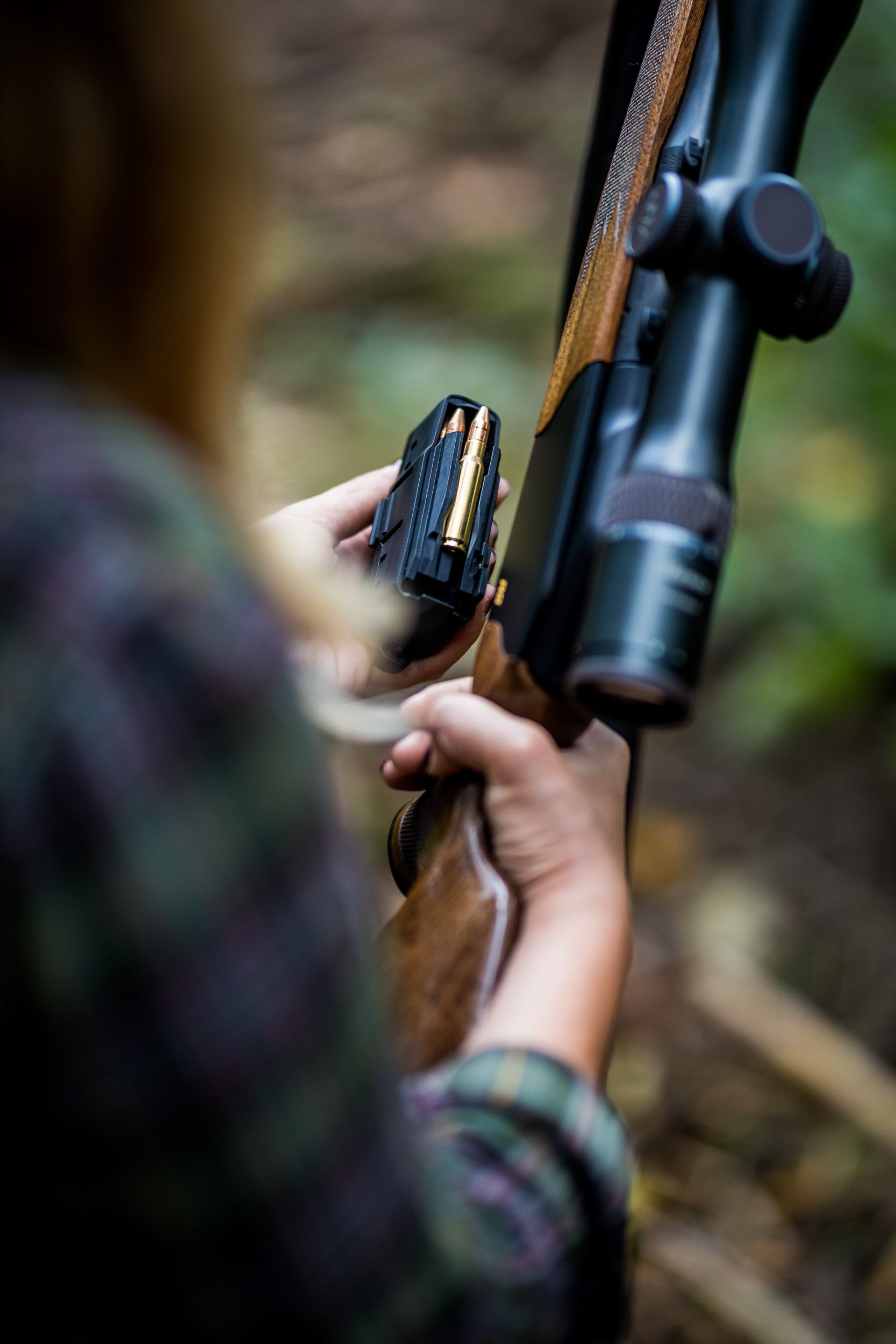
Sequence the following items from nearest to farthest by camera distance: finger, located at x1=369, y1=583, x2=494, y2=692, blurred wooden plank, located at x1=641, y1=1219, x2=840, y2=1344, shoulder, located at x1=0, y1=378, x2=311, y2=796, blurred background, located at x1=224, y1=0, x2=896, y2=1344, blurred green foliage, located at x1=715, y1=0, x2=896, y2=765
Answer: shoulder, located at x1=0, y1=378, x2=311, y2=796 → finger, located at x1=369, y1=583, x2=494, y2=692 → blurred wooden plank, located at x1=641, y1=1219, x2=840, y2=1344 → blurred background, located at x1=224, y1=0, x2=896, y2=1344 → blurred green foliage, located at x1=715, y1=0, x2=896, y2=765

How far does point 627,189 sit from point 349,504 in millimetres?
449

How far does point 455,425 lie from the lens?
1093 mm

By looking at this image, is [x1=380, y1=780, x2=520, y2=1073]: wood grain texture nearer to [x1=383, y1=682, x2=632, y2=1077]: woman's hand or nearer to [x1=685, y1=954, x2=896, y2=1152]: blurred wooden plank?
[x1=383, y1=682, x2=632, y2=1077]: woman's hand

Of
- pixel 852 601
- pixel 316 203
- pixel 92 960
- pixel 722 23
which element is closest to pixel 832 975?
pixel 852 601

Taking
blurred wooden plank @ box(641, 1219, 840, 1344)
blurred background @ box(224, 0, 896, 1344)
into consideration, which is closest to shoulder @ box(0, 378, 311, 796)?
blurred background @ box(224, 0, 896, 1344)

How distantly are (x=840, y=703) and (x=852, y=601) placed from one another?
0.93 feet

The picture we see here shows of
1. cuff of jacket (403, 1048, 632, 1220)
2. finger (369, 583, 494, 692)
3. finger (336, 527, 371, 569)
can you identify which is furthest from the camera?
finger (336, 527, 371, 569)

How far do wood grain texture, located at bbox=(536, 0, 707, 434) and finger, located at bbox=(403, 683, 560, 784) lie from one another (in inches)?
12.4

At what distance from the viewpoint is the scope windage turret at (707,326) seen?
701mm

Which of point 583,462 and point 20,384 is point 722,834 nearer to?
point 583,462

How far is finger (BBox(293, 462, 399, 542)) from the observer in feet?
3.95

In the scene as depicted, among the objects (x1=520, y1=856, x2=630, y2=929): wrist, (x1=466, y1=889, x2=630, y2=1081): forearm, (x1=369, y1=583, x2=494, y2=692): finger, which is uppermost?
(x1=369, y1=583, x2=494, y2=692): finger

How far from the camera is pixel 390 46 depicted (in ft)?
19.7

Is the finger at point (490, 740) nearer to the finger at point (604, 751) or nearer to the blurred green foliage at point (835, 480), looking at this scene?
the finger at point (604, 751)
